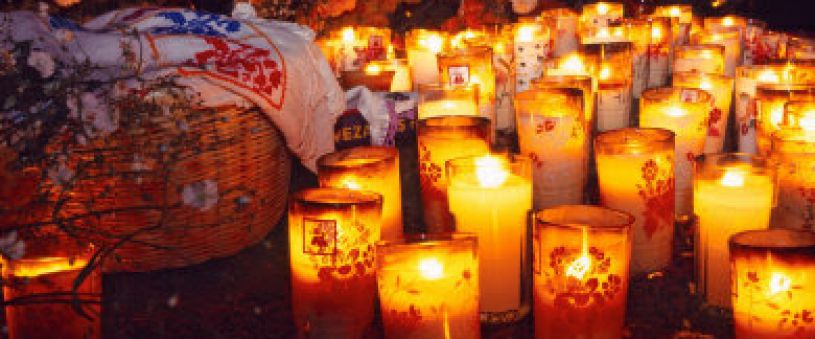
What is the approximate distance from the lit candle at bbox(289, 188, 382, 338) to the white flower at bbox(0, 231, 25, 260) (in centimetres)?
81

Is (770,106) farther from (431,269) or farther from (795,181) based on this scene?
(431,269)

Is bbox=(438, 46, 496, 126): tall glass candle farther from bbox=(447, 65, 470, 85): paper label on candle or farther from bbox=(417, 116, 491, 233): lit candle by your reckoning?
bbox=(417, 116, 491, 233): lit candle

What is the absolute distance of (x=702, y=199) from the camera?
2.61 m

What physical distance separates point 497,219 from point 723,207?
64 cm

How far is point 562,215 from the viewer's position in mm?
2408

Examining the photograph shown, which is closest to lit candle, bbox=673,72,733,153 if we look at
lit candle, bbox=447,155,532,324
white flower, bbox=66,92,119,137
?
lit candle, bbox=447,155,532,324

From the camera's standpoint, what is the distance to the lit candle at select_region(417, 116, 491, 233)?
2.98 meters

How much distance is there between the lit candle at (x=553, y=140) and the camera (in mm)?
3107

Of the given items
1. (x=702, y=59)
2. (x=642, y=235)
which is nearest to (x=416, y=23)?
(x=702, y=59)

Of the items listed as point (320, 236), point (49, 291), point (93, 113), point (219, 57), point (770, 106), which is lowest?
point (49, 291)

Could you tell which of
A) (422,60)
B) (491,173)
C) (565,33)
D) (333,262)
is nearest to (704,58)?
(422,60)

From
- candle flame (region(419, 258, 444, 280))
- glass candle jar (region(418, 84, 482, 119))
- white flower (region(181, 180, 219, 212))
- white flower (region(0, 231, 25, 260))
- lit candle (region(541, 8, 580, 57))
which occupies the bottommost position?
candle flame (region(419, 258, 444, 280))

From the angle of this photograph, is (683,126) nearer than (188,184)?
No

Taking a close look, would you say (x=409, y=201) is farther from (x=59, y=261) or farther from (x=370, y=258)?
(x=59, y=261)
